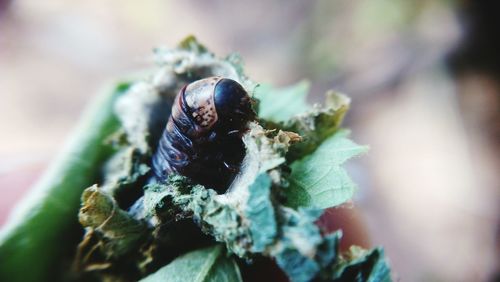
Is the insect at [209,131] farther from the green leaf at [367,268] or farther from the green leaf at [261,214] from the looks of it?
the green leaf at [367,268]

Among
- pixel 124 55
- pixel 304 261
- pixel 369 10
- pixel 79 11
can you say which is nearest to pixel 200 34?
pixel 124 55

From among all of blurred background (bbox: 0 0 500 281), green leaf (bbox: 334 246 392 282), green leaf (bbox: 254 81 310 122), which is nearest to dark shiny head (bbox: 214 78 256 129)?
green leaf (bbox: 334 246 392 282)

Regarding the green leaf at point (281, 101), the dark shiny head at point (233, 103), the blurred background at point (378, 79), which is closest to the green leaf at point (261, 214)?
the dark shiny head at point (233, 103)

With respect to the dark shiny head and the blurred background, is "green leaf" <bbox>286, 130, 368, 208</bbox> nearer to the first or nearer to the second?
the dark shiny head

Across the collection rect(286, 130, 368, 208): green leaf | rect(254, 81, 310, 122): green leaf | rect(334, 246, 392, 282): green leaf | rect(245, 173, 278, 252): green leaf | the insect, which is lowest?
rect(334, 246, 392, 282): green leaf

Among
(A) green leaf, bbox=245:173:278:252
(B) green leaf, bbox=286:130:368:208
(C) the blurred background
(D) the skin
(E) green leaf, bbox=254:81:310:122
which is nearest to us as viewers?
(A) green leaf, bbox=245:173:278:252

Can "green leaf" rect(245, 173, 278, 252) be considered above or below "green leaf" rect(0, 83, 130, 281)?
below
